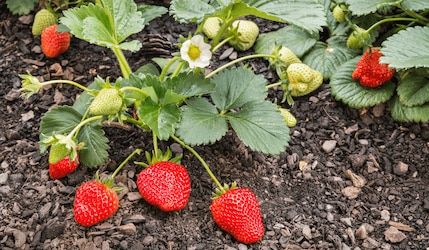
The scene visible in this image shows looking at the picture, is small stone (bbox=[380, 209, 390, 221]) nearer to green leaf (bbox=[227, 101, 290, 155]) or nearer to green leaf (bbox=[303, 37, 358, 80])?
green leaf (bbox=[227, 101, 290, 155])

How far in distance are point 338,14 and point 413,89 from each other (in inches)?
15.3

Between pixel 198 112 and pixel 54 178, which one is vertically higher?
pixel 198 112

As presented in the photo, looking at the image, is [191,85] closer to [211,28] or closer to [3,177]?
[211,28]

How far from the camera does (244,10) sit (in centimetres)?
163

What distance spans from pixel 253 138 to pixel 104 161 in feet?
1.46

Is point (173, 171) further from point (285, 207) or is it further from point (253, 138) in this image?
point (285, 207)

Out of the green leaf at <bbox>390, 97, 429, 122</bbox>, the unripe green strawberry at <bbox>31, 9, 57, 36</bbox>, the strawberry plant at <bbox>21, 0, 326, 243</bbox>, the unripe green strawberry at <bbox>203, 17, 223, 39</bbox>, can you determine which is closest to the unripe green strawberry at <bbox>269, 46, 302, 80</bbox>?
the strawberry plant at <bbox>21, 0, 326, 243</bbox>

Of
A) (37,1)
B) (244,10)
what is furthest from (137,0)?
(244,10)

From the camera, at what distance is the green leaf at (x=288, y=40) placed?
85.6 inches

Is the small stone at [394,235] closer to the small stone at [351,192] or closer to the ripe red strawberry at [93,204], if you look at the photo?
the small stone at [351,192]

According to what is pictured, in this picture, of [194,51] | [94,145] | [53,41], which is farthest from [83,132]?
[53,41]

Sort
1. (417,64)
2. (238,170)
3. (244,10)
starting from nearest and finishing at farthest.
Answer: (244,10) < (417,64) < (238,170)

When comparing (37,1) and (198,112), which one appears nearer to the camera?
(198,112)

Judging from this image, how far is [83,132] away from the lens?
5.89ft
